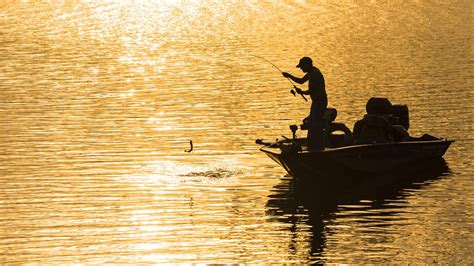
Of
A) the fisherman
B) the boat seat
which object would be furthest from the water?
the boat seat

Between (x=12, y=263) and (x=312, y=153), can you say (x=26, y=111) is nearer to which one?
(x=312, y=153)

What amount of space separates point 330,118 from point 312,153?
6.80 feet

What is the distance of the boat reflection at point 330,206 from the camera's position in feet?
76.9

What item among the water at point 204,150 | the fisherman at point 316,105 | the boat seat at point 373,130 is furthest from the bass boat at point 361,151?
the water at point 204,150

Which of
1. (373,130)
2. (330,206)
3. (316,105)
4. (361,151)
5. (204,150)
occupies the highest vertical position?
(316,105)

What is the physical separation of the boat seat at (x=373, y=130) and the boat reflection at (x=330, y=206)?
1117 millimetres

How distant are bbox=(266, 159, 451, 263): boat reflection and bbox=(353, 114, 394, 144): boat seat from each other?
3.67 feet

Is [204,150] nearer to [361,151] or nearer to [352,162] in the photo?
[352,162]

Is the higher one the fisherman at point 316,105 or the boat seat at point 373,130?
the fisherman at point 316,105

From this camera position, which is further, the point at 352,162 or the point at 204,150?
the point at 204,150

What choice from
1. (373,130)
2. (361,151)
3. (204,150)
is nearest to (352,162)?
(361,151)

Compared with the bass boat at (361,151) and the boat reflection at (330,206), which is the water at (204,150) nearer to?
the boat reflection at (330,206)

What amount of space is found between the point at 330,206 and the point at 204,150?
284 inches

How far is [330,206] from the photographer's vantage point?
26.0m
